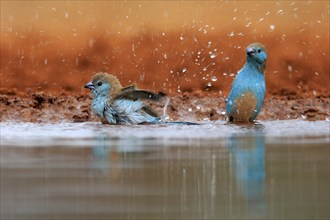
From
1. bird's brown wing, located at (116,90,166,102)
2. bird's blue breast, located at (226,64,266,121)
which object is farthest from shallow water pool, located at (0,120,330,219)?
bird's brown wing, located at (116,90,166,102)

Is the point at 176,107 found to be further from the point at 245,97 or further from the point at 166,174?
the point at 166,174

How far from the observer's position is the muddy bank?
11.3m

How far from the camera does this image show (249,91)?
1002 cm

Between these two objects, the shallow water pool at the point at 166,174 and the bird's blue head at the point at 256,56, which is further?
the bird's blue head at the point at 256,56

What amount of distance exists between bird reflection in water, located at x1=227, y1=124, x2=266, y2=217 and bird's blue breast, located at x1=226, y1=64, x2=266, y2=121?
3.31ft

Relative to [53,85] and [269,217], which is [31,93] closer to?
[53,85]

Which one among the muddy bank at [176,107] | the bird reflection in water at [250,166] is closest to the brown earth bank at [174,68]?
the muddy bank at [176,107]

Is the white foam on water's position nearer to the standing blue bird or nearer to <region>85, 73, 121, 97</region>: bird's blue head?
the standing blue bird

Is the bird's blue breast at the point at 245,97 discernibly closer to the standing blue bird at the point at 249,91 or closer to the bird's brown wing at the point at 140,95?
the standing blue bird at the point at 249,91

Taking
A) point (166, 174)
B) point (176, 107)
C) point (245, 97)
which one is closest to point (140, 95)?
point (245, 97)

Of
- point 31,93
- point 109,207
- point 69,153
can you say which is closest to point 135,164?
point 69,153

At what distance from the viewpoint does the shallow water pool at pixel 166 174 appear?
15.1 feet

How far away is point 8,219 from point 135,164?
6.64 ft

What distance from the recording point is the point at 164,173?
5.89 meters
